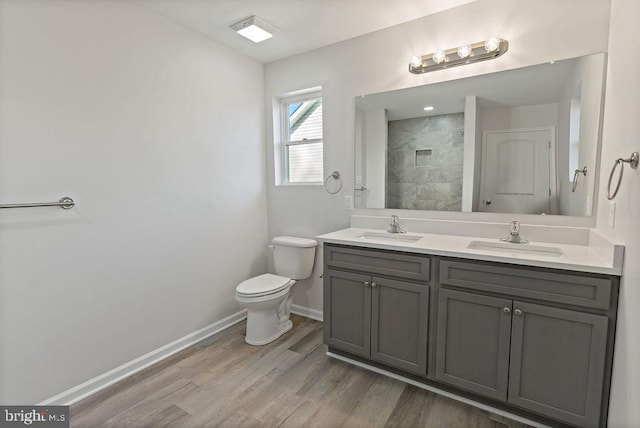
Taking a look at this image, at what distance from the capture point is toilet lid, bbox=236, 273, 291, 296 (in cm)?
238

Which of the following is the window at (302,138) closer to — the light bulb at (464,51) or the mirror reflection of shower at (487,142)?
the mirror reflection of shower at (487,142)

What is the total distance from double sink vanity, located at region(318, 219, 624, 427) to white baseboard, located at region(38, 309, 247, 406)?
41.8 inches

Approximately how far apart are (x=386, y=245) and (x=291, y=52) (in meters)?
1.97

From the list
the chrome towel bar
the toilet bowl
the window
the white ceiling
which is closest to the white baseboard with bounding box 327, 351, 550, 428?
the toilet bowl

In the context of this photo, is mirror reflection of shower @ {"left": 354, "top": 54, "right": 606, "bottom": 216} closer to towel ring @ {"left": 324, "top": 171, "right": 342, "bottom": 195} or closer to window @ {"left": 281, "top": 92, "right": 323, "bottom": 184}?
towel ring @ {"left": 324, "top": 171, "right": 342, "bottom": 195}

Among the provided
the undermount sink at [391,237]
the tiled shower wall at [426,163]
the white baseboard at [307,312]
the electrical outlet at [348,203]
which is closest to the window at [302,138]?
the electrical outlet at [348,203]

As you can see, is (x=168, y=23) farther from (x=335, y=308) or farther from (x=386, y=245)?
(x=335, y=308)

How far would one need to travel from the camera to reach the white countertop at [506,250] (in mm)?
1378

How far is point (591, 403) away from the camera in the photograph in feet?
4.63

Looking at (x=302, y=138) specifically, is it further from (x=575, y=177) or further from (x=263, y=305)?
(x=575, y=177)

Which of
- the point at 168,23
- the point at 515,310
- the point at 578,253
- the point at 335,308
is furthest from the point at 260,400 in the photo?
the point at 168,23

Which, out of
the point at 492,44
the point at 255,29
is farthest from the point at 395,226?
the point at 255,29

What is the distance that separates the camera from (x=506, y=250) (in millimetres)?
1852

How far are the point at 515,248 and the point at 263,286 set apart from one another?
5.84 feet
